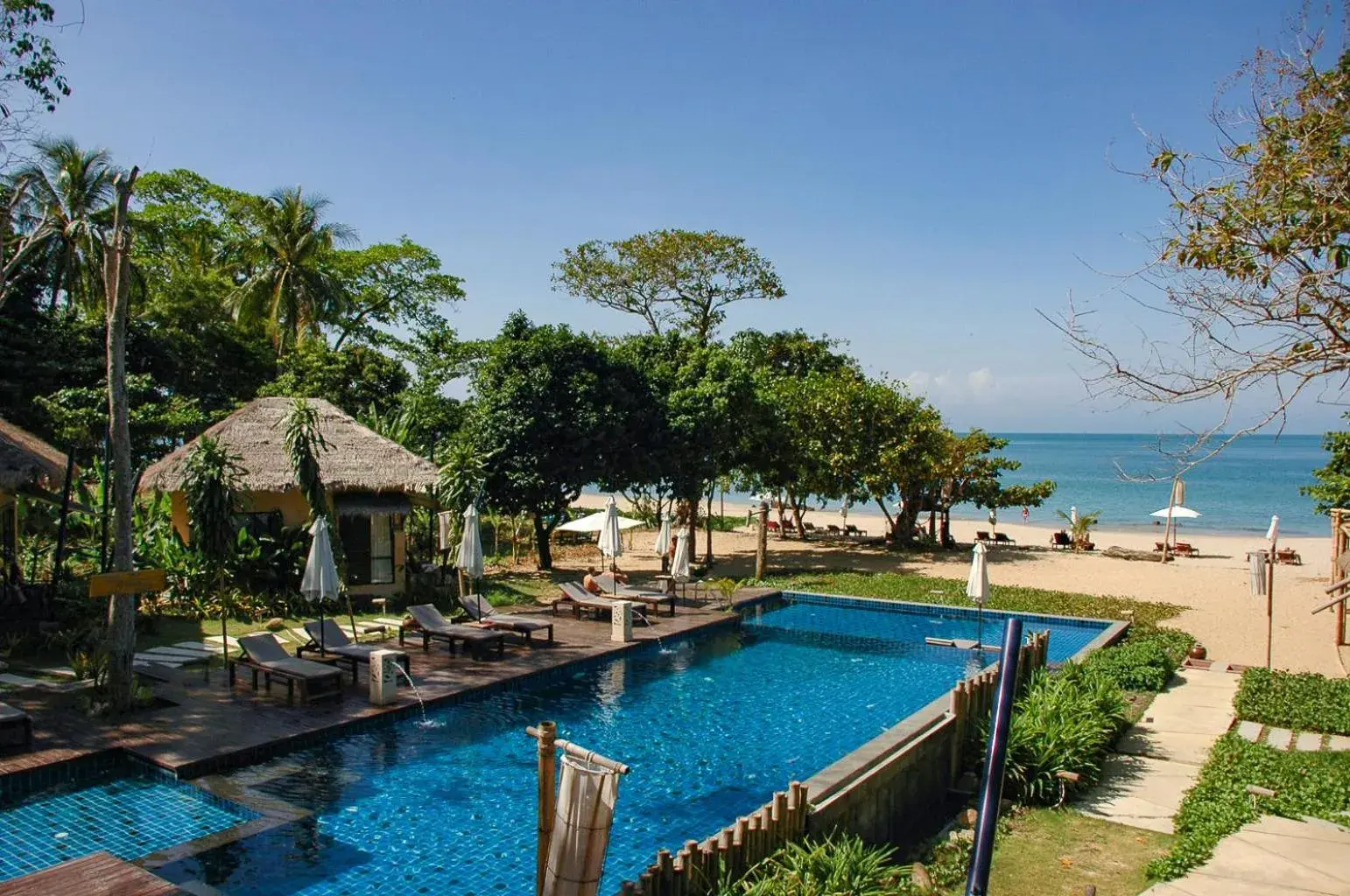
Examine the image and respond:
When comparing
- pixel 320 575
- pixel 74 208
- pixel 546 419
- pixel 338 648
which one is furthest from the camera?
pixel 74 208

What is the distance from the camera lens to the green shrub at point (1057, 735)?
8500 millimetres

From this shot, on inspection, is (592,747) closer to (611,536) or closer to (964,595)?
(611,536)

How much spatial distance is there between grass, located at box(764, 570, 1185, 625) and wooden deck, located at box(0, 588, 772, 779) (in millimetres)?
8279

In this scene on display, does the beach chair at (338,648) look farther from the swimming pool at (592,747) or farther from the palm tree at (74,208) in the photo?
the palm tree at (74,208)

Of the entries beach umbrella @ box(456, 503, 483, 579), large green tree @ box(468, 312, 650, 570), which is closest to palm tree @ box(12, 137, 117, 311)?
large green tree @ box(468, 312, 650, 570)

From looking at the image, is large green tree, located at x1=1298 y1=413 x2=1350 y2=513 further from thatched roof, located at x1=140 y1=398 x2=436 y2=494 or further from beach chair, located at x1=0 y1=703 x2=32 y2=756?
beach chair, located at x1=0 y1=703 x2=32 y2=756

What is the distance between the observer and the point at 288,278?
111 feet

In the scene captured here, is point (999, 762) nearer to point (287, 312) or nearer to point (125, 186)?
point (125, 186)

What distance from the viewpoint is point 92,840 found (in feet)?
25.1

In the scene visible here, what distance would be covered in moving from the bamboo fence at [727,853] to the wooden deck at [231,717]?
5.54m

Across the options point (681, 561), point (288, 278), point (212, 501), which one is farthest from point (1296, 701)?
point (288, 278)

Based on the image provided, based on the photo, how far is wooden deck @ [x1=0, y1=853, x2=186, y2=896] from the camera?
173 inches

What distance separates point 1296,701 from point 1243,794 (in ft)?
13.0

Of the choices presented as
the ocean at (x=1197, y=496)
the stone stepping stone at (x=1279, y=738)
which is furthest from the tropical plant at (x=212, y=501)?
the ocean at (x=1197, y=496)
